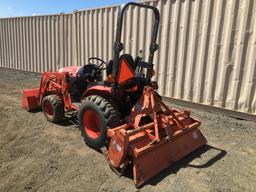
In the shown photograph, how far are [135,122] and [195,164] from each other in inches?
41.4

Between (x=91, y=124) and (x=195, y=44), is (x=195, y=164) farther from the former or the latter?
(x=195, y=44)

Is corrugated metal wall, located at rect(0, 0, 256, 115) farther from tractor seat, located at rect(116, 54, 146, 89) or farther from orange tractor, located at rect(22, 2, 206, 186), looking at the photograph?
tractor seat, located at rect(116, 54, 146, 89)

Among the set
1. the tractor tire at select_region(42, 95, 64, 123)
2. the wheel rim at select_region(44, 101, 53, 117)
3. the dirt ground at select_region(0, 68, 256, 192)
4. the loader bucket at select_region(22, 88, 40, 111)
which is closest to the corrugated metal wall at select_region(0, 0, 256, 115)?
the dirt ground at select_region(0, 68, 256, 192)

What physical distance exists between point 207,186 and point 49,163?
2.18m

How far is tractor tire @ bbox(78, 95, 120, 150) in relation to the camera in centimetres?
379

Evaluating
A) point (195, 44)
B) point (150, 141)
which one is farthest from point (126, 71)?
point (195, 44)

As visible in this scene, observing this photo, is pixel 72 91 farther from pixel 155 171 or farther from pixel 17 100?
pixel 17 100

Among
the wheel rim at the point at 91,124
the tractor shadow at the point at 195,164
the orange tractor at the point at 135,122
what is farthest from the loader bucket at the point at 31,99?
the tractor shadow at the point at 195,164

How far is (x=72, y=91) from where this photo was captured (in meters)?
5.16

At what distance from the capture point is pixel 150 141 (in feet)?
11.6

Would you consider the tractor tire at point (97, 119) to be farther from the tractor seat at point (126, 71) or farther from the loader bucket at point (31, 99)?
the loader bucket at point (31, 99)

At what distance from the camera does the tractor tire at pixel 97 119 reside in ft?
12.4

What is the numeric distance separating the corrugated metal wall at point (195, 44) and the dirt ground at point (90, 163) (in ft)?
2.77

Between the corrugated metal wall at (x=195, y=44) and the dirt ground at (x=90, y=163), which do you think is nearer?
the dirt ground at (x=90, y=163)
